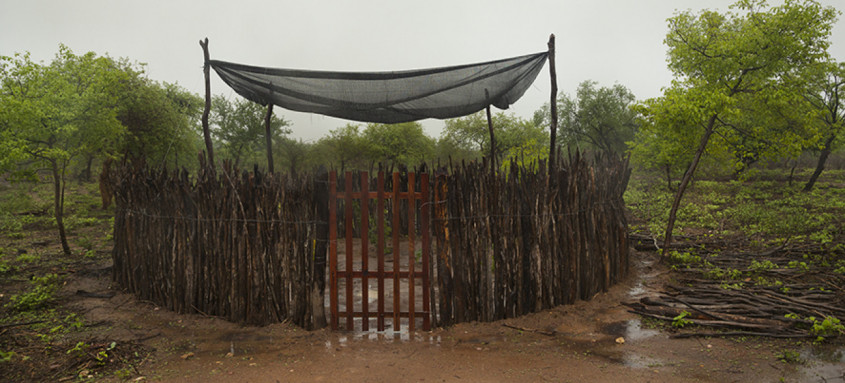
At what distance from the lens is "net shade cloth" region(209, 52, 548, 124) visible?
5.27 m

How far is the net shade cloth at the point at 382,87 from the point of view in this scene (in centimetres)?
527

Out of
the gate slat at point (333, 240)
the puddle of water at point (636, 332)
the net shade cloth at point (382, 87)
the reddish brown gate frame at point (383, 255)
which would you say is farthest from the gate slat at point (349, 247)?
the puddle of water at point (636, 332)

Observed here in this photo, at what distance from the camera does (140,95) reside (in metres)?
15.7

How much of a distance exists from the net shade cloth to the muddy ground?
8.89 feet

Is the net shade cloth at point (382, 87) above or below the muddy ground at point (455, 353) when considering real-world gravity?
above

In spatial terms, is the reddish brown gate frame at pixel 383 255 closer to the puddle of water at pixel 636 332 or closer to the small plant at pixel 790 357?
the puddle of water at pixel 636 332

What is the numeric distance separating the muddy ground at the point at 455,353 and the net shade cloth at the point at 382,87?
2.71 meters

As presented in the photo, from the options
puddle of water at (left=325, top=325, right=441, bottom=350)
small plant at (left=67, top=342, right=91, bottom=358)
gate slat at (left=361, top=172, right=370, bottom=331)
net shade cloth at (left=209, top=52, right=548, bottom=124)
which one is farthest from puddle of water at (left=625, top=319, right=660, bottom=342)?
small plant at (left=67, top=342, right=91, bottom=358)

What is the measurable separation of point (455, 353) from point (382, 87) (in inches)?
125

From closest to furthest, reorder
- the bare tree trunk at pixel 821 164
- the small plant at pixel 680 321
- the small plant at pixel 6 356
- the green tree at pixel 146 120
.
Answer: the small plant at pixel 6 356
the small plant at pixel 680 321
the green tree at pixel 146 120
the bare tree trunk at pixel 821 164

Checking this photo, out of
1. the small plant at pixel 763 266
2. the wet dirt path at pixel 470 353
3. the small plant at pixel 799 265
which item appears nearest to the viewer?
the wet dirt path at pixel 470 353

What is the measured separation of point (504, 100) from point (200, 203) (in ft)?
12.8

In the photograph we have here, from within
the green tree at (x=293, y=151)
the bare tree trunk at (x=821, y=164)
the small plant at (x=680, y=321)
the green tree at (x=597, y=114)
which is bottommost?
the small plant at (x=680, y=321)

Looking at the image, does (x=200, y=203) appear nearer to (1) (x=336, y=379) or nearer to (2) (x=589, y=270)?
(1) (x=336, y=379)
